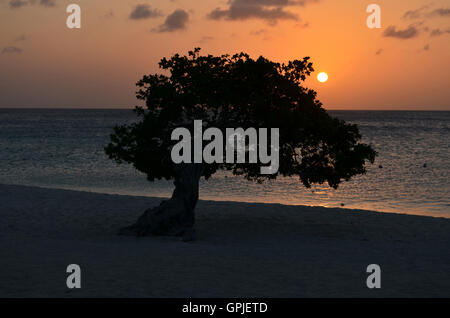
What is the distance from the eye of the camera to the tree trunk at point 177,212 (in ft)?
64.6

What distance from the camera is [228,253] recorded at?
635 inches

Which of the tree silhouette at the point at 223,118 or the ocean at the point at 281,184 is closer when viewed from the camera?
the tree silhouette at the point at 223,118

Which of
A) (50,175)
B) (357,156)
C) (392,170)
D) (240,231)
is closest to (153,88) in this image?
(240,231)

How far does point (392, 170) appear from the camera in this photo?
53906 mm

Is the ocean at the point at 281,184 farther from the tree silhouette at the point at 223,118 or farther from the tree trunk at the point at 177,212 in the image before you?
the tree trunk at the point at 177,212

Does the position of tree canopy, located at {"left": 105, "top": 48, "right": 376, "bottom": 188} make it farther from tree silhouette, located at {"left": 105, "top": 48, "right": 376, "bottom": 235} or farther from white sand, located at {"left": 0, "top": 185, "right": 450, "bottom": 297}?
white sand, located at {"left": 0, "top": 185, "right": 450, "bottom": 297}

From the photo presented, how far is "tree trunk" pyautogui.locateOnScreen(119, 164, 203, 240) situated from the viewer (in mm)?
19688

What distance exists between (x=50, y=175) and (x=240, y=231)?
1312 inches

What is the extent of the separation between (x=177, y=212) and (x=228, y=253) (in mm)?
4196

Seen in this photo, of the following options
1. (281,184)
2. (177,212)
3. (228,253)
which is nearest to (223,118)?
(177,212)

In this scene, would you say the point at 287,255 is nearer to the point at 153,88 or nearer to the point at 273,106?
the point at 273,106

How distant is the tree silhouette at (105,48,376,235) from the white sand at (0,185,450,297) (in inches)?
80.5
